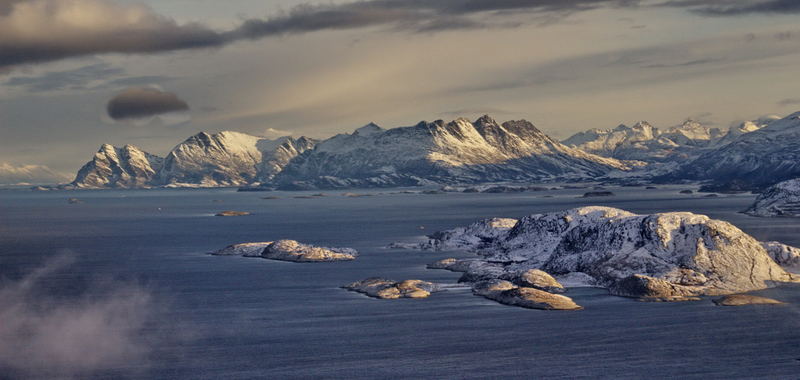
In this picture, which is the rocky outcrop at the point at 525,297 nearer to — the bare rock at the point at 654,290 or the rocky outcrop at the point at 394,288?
the rocky outcrop at the point at 394,288

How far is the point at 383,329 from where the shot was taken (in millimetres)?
80438

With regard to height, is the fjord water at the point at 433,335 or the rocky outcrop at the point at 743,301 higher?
the rocky outcrop at the point at 743,301

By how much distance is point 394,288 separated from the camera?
328 ft

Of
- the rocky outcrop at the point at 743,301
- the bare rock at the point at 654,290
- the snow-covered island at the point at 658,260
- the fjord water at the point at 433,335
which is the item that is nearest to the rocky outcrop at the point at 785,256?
the snow-covered island at the point at 658,260

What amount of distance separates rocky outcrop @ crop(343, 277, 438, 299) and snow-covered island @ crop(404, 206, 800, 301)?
625 centimetres

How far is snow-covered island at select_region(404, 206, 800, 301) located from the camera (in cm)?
9781

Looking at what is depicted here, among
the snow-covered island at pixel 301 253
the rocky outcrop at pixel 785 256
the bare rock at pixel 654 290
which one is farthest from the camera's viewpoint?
the snow-covered island at pixel 301 253

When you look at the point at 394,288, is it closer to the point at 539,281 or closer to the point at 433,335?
the point at 539,281

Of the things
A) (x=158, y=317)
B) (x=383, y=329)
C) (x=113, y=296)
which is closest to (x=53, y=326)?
(x=158, y=317)

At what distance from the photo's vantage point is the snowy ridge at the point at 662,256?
9906 cm

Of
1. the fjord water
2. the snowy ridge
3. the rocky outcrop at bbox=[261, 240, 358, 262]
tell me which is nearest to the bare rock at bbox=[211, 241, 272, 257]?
the rocky outcrop at bbox=[261, 240, 358, 262]

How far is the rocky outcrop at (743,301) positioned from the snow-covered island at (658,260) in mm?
4211

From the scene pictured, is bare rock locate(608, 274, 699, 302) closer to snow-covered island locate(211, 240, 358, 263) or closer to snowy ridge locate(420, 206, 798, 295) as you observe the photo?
snowy ridge locate(420, 206, 798, 295)

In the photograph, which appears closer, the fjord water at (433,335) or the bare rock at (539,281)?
the fjord water at (433,335)
